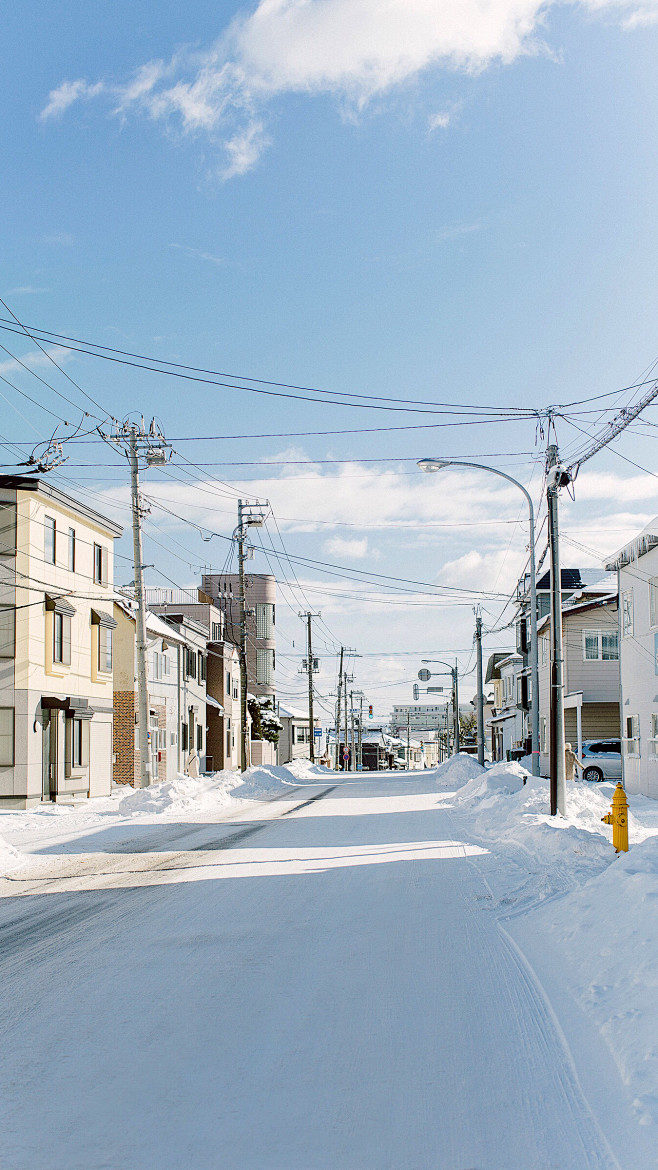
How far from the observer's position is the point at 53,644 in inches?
1156

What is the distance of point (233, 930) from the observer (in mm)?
8820

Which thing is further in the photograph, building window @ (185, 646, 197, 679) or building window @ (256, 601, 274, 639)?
building window @ (256, 601, 274, 639)

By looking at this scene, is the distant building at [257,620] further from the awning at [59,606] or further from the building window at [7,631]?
the building window at [7,631]

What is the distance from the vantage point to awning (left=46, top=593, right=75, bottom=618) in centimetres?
2864

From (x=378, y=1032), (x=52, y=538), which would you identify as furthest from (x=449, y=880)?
(x=52, y=538)

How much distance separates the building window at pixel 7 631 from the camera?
27.1 meters

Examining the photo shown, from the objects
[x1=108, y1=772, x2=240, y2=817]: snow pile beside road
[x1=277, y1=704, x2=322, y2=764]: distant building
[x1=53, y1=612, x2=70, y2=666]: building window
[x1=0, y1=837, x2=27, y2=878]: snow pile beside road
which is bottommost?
[x1=277, y1=704, x2=322, y2=764]: distant building

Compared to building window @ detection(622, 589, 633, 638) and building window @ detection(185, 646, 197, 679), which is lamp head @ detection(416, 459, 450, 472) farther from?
building window @ detection(185, 646, 197, 679)

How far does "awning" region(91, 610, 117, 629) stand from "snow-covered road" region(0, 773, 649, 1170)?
72.4ft

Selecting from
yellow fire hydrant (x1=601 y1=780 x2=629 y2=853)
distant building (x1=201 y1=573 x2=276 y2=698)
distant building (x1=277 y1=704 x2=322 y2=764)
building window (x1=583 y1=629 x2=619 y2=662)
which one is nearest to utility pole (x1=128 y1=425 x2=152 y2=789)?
yellow fire hydrant (x1=601 y1=780 x2=629 y2=853)

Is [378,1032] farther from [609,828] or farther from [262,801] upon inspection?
[262,801]

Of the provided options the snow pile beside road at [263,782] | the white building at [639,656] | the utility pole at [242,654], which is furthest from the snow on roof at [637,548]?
the utility pole at [242,654]

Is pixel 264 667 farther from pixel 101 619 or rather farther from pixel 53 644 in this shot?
pixel 53 644

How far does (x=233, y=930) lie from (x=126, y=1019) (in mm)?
2825
